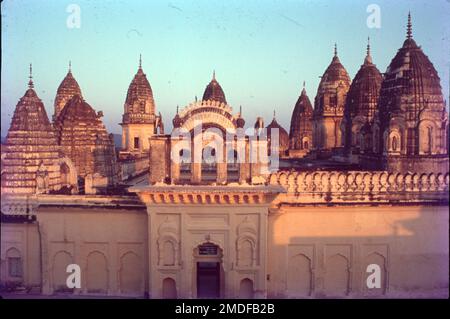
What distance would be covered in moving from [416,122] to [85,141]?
11.8 meters

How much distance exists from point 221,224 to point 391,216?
4.68 meters

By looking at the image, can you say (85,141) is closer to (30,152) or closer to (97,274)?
(30,152)

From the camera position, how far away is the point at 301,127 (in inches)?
1043

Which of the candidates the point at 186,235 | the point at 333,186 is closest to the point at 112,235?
the point at 186,235

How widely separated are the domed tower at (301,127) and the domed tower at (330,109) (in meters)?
4.30

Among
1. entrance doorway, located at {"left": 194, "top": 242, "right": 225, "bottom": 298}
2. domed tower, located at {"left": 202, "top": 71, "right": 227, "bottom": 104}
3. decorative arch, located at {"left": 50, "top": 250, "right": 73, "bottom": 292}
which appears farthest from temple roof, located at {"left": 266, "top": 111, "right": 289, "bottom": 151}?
decorative arch, located at {"left": 50, "top": 250, "right": 73, "bottom": 292}

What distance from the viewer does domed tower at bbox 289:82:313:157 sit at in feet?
86.4

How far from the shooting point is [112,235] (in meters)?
11.7

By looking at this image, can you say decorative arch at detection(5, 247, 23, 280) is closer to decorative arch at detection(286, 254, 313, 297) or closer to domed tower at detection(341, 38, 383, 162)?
decorative arch at detection(286, 254, 313, 297)

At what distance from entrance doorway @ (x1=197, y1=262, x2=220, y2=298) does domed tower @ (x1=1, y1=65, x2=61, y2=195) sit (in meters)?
5.20

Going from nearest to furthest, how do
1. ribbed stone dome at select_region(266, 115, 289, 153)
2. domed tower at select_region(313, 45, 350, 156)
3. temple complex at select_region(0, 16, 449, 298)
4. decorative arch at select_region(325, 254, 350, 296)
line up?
temple complex at select_region(0, 16, 449, 298) → decorative arch at select_region(325, 254, 350, 296) → domed tower at select_region(313, 45, 350, 156) → ribbed stone dome at select_region(266, 115, 289, 153)

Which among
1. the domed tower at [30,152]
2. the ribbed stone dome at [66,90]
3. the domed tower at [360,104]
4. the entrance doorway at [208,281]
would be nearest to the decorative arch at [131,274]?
the entrance doorway at [208,281]

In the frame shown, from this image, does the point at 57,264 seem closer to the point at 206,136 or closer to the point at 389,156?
the point at 206,136

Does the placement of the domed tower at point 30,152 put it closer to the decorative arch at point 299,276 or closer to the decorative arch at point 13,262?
the decorative arch at point 13,262
